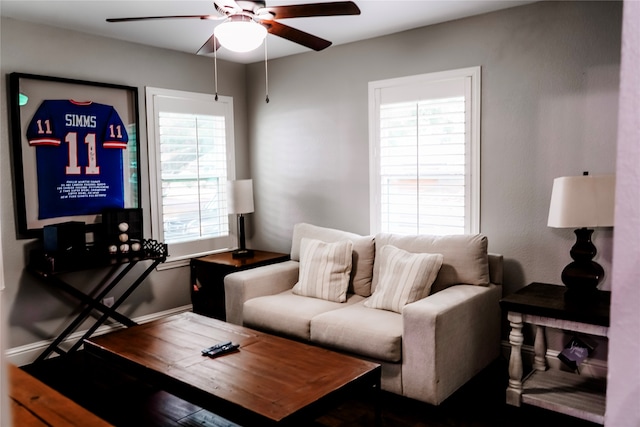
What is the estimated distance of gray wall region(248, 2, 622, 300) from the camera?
3209 millimetres

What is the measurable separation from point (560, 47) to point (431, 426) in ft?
8.21

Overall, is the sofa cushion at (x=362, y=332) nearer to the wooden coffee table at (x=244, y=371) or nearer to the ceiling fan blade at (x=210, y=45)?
the wooden coffee table at (x=244, y=371)

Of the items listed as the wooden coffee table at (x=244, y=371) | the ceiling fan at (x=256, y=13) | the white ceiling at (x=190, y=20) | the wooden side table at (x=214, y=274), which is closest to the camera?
the wooden coffee table at (x=244, y=371)

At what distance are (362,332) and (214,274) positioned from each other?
1804 mm

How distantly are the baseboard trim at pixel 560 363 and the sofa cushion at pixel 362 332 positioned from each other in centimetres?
101

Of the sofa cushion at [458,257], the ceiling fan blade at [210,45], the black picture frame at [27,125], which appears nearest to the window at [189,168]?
the black picture frame at [27,125]

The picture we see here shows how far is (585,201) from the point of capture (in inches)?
113

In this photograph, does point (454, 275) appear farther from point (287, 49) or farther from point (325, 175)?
point (287, 49)

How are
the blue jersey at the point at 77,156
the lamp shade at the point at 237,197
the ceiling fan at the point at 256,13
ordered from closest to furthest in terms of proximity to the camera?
1. the ceiling fan at the point at 256,13
2. the blue jersey at the point at 77,156
3. the lamp shade at the point at 237,197

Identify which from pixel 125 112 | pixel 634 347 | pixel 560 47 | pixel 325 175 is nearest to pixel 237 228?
pixel 325 175

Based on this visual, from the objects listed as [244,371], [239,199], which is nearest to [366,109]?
[239,199]

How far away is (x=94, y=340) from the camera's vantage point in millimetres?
2969

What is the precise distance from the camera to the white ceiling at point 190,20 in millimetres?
3359

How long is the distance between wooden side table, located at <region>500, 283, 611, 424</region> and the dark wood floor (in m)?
0.07
